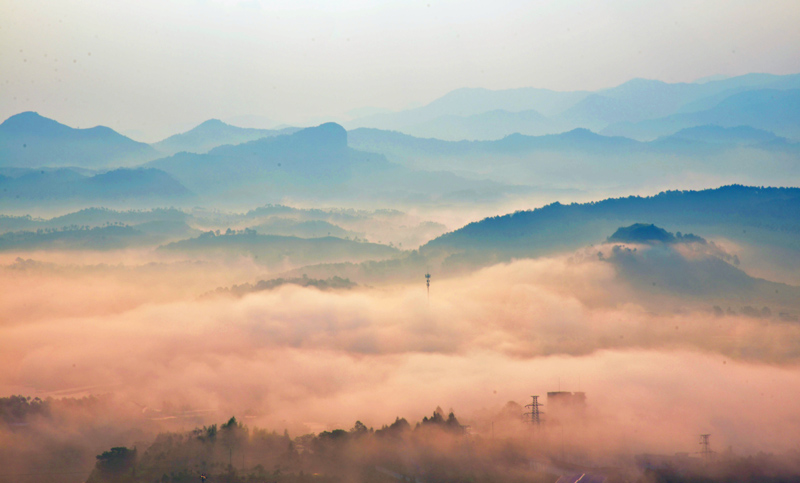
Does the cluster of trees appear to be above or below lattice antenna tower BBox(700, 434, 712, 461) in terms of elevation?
above

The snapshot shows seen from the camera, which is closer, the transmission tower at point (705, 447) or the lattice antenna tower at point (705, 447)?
the transmission tower at point (705, 447)

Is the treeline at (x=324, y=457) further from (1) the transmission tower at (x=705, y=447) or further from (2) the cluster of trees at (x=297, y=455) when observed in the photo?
(1) the transmission tower at (x=705, y=447)

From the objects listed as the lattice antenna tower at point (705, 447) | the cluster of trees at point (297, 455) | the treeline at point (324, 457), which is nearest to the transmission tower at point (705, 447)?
the lattice antenna tower at point (705, 447)

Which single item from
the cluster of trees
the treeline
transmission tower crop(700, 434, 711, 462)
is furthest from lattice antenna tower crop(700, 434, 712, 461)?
the cluster of trees

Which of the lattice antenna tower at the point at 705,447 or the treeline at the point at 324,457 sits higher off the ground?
the treeline at the point at 324,457

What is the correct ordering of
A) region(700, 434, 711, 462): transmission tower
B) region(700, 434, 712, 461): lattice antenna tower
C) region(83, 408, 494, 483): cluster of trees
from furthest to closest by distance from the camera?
1. region(700, 434, 712, 461): lattice antenna tower
2. region(700, 434, 711, 462): transmission tower
3. region(83, 408, 494, 483): cluster of trees

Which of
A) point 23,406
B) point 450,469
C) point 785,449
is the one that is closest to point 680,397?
point 785,449

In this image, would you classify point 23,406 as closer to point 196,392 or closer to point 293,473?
point 196,392

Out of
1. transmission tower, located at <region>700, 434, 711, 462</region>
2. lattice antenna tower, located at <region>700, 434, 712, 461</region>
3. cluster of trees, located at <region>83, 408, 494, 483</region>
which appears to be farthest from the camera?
lattice antenna tower, located at <region>700, 434, 712, 461</region>

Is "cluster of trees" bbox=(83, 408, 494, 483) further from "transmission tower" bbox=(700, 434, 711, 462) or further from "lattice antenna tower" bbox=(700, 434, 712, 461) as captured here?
"lattice antenna tower" bbox=(700, 434, 712, 461)

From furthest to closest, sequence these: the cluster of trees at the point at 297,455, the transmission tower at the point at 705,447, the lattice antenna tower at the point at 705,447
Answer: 1. the lattice antenna tower at the point at 705,447
2. the transmission tower at the point at 705,447
3. the cluster of trees at the point at 297,455
